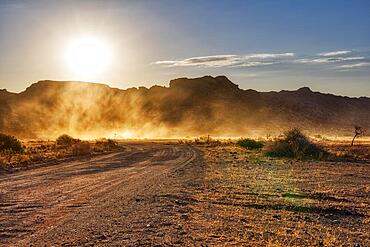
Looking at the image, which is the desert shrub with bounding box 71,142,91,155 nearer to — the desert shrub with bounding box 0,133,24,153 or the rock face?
the desert shrub with bounding box 0,133,24,153

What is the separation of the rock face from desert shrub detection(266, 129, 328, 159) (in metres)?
104

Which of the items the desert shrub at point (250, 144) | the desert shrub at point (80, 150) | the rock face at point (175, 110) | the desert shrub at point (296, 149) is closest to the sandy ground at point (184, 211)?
the desert shrub at point (296, 149)

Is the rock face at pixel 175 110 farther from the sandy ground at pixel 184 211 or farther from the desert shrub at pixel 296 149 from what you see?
the sandy ground at pixel 184 211

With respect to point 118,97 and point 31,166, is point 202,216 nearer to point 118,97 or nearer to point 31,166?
point 31,166

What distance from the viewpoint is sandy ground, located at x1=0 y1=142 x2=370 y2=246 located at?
9.23 meters

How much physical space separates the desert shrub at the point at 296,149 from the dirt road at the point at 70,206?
17133mm

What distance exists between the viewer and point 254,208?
12.5m

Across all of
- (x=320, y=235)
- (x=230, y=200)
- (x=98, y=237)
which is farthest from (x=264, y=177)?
(x=98, y=237)

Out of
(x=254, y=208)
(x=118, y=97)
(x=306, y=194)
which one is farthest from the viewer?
(x=118, y=97)

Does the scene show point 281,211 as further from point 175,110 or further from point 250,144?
point 175,110

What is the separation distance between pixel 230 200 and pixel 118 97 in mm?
176728

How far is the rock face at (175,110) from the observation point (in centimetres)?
14875

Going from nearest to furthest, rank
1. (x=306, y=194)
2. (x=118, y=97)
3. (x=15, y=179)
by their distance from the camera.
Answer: (x=306, y=194)
(x=15, y=179)
(x=118, y=97)

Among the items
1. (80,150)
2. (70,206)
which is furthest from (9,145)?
(70,206)
